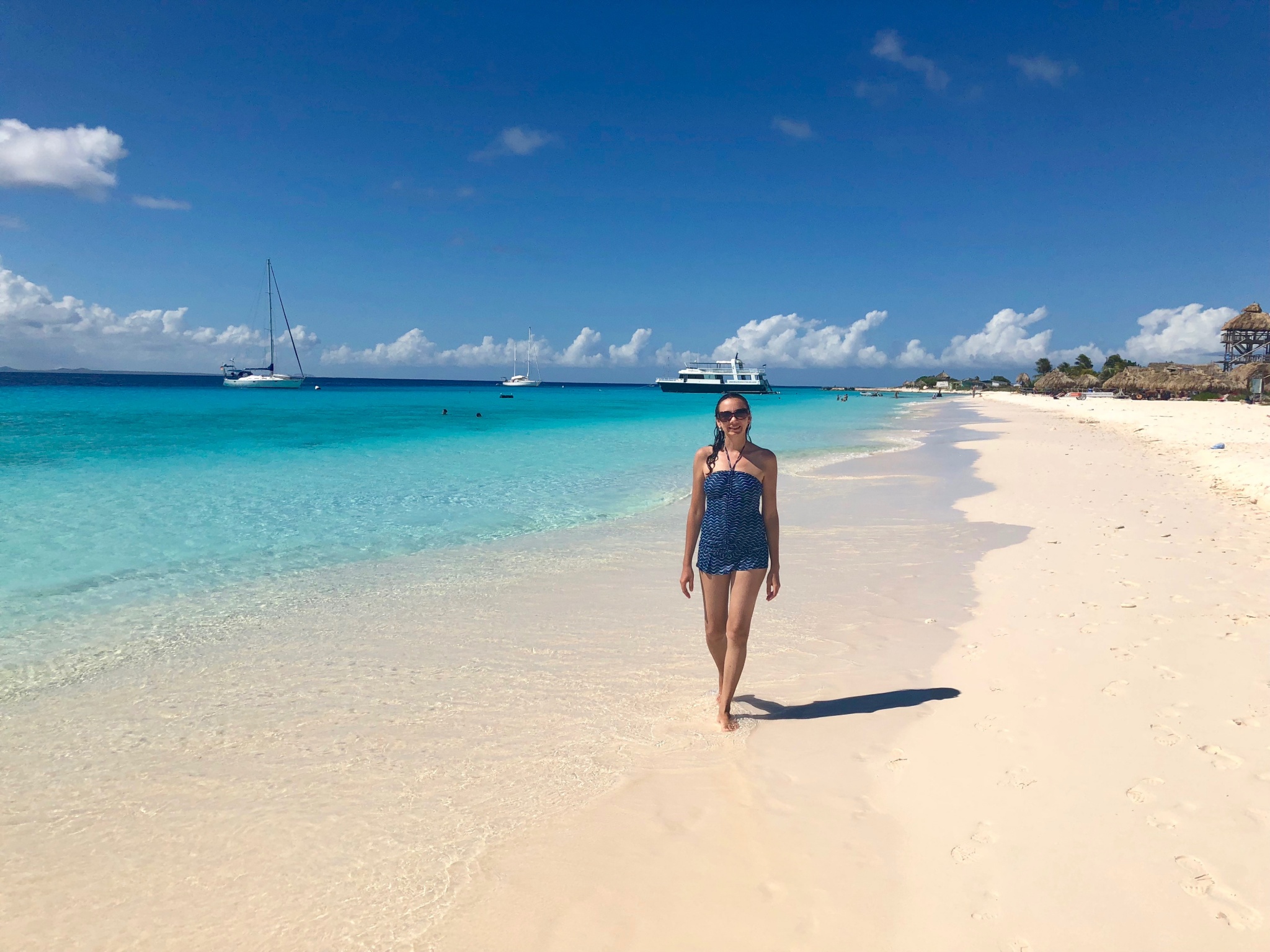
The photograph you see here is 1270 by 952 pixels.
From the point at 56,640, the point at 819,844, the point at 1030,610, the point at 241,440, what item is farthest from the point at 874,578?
the point at 241,440

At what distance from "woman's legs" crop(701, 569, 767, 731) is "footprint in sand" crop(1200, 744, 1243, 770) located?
2643mm

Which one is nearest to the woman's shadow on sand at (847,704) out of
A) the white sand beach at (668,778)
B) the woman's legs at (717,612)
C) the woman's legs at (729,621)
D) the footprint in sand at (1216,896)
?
the white sand beach at (668,778)

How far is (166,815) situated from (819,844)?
345 centimetres

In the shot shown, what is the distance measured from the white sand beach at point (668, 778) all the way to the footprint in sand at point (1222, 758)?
2cm

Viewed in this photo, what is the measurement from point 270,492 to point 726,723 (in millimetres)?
14672

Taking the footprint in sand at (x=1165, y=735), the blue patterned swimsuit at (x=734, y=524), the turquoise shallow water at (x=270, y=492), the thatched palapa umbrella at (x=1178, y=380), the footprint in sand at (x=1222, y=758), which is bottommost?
the turquoise shallow water at (x=270, y=492)

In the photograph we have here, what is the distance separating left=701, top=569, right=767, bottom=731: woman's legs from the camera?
14.0 feet

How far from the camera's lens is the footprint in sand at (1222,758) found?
381cm

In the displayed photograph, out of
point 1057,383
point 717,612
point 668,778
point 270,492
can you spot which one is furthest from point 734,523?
point 1057,383

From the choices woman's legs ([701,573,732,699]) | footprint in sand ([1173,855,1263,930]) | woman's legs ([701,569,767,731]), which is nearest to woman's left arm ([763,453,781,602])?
woman's legs ([701,569,767,731])

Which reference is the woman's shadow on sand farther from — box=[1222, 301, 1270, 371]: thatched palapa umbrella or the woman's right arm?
box=[1222, 301, 1270, 371]: thatched palapa umbrella

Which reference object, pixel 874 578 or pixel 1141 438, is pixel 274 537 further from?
pixel 1141 438

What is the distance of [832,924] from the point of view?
9.48 feet

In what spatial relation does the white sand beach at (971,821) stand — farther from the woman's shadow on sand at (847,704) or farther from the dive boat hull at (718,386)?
the dive boat hull at (718,386)
